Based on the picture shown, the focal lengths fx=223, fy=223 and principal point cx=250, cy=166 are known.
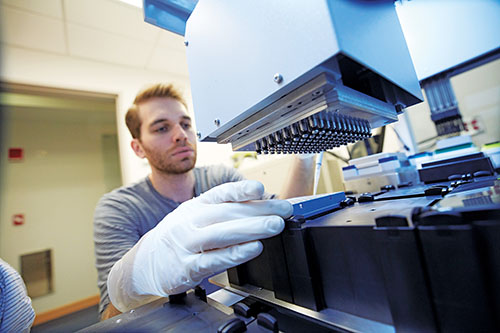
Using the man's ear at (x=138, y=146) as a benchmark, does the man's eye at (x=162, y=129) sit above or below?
above

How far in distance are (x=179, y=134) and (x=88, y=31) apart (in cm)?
154

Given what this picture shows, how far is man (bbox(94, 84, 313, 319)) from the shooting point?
1.47 ft

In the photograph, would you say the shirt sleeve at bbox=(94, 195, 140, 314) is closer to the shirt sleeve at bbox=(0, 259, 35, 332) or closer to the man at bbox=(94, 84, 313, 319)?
the man at bbox=(94, 84, 313, 319)

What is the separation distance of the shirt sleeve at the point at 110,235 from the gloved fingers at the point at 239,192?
72 centimetres

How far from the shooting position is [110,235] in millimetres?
1034

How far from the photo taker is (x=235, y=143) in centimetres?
60

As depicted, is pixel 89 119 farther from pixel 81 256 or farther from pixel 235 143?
pixel 235 143

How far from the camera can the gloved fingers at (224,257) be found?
42 centimetres

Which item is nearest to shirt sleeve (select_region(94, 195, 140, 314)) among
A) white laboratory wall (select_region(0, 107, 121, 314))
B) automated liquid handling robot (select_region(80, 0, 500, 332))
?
automated liquid handling robot (select_region(80, 0, 500, 332))

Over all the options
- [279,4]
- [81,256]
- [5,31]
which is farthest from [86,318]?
[279,4]

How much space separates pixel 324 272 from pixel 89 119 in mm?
4362

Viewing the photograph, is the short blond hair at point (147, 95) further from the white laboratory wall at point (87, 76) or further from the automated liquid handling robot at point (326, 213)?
the automated liquid handling robot at point (326, 213)

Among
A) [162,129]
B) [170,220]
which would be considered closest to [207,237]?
[170,220]

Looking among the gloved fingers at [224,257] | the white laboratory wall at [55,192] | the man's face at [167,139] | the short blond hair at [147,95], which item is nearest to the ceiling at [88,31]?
the short blond hair at [147,95]
